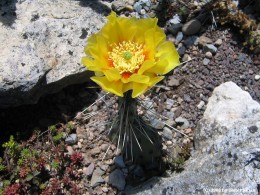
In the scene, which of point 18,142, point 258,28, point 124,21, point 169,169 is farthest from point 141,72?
point 258,28

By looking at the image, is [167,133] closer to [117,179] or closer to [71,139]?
[117,179]

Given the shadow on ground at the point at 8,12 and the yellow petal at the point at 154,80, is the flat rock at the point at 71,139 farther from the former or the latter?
the yellow petal at the point at 154,80

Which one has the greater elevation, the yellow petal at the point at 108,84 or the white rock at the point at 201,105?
the yellow petal at the point at 108,84

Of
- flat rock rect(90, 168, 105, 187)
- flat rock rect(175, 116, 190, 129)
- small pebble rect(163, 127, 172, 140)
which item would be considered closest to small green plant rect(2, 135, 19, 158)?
flat rock rect(90, 168, 105, 187)

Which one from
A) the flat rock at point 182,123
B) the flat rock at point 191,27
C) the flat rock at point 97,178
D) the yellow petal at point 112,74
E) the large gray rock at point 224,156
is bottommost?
the flat rock at point 97,178

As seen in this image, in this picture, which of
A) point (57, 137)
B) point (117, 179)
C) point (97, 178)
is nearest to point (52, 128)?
point (57, 137)

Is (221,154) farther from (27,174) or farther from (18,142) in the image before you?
(18,142)

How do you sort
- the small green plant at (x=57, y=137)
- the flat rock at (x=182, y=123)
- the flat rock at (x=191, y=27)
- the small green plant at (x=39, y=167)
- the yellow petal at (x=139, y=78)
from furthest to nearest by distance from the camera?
the flat rock at (x=191, y=27) → the flat rock at (x=182, y=123) → the small green plant at (x=57, y=137) → the small green plant at (x=39, y=167) → the yellow petal at (x=139, y=78)

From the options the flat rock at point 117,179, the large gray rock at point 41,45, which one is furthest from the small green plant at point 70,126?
the flat rock at point 117,179
